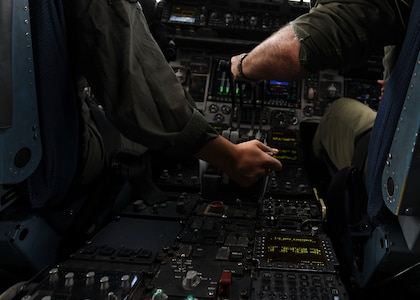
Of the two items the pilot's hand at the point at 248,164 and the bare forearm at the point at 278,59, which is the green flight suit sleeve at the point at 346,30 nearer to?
the bare forearm at the point at 278,59

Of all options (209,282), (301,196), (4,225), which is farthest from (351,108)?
(4,225)

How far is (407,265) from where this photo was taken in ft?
4.81

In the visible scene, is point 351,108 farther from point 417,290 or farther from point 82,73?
point 82,73

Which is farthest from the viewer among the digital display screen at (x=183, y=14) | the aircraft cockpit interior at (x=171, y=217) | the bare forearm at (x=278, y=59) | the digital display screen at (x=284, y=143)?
the digital display screen at (x=183, y=14)

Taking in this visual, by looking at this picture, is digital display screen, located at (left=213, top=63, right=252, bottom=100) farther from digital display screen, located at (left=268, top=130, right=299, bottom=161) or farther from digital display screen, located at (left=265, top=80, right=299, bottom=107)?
digital display screen, located at (left=268, top=130, right=299, bottom=161)

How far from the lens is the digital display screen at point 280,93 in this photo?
3.62 metres

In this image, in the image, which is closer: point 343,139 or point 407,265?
point 407,265

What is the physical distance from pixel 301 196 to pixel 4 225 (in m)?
1.64

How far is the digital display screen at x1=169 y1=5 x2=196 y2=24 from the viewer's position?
349 cm

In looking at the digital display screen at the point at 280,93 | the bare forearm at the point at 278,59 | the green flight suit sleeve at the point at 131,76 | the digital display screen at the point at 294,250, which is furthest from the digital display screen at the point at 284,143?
the green flight suit sleeve at the point at 131,76

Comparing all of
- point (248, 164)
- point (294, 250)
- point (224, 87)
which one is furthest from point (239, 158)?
point (224, 87)

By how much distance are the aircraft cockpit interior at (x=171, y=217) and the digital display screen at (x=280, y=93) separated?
49.6 inches

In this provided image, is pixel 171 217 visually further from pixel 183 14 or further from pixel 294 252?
pixel 183 14

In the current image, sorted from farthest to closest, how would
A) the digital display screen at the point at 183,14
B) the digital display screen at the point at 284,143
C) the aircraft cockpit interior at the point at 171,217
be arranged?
the digital display screen at the point at 183,14, the digital display screen at the point at 284,143, the aircraft cockpit interior at the point at 171,217
